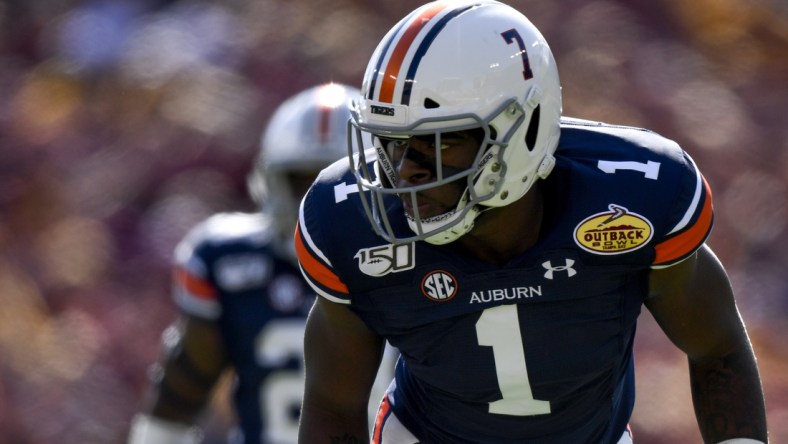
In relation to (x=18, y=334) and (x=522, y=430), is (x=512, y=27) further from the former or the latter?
(x=18, y=334)

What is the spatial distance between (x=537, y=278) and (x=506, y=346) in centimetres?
14

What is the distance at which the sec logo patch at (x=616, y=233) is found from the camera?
241cm

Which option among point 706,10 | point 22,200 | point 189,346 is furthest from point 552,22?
point 189,346

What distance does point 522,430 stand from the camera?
2.57m

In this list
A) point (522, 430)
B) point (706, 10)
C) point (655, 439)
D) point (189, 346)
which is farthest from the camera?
point (706, 10)

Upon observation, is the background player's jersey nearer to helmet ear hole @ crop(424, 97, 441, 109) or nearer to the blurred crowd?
helmet ear hole @ crop(424, 97, 441, 109)

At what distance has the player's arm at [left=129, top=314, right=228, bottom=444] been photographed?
150 inches

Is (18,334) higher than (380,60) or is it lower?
lower

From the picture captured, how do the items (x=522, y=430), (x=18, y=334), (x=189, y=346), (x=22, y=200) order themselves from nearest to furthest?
1. (x=522, y=430)
2. (x=189, y=346)
3. (x=18, y=334)
4. (x=22, y=200)

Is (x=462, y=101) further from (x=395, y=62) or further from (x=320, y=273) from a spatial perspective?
(x=320, y=273)

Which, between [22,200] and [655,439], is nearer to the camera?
[655,439]

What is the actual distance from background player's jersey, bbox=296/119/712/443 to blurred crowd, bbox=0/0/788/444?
264 cm

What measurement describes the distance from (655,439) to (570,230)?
278 centimetres

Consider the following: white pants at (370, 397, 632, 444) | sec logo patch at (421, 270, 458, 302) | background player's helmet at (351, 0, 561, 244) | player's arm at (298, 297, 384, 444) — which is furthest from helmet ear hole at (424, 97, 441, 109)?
white pants at (370, 397, 632, 444)
